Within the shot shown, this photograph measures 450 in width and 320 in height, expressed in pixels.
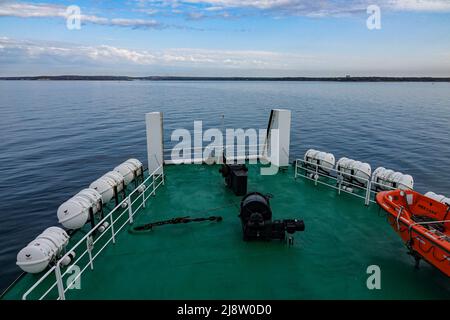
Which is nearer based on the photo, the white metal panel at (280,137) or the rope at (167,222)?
the rope at (167,222)

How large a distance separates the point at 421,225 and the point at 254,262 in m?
4.02

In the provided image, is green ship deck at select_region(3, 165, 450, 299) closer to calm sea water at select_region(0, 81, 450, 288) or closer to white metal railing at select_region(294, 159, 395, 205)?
white metal railing at select_region(294, 159, 395, 205)

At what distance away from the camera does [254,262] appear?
6.57m

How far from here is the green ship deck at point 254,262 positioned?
5.71 metres

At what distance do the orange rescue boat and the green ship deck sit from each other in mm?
642

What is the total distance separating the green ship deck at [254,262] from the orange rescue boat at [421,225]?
642mm

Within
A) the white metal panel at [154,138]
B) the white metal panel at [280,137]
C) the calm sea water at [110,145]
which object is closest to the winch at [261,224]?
the white metal panel at [154,138]

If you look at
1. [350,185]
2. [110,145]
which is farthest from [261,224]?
[110,145]

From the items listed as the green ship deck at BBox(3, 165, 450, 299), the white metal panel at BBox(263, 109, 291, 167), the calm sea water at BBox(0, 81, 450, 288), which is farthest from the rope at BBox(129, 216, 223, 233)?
the calm sea water at BBox(0, 81, 450, 288)

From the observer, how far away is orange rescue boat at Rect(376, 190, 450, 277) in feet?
18.3

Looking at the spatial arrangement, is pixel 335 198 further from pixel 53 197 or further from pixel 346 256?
pixel 53 197

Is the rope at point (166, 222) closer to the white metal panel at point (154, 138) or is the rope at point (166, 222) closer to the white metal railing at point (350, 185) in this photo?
the white metal panel at point (154, 138)

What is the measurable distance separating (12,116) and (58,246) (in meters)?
48.9

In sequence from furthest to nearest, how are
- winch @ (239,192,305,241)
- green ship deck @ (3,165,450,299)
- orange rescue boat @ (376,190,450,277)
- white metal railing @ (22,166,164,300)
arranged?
winch @ (239,192,305,241) < green ship deck @ (3,165,450,299) < orange rescue boat @ (376,190,450,277) < white metal railing @ (22,166,164,300)
